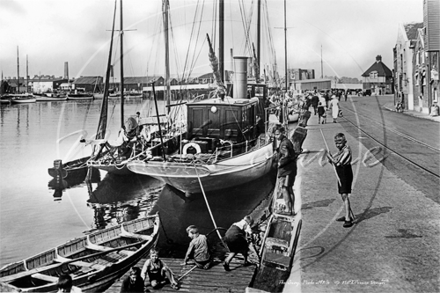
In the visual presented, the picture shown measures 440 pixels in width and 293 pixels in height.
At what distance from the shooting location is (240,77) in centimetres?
2252

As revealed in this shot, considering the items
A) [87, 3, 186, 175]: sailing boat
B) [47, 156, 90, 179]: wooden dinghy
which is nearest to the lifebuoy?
[87, 3, 186, 175]: sailing boat

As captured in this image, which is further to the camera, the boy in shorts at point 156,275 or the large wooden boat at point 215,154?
the large wooden boat at point 215,154

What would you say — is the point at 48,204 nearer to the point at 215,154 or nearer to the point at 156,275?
the point at 215,154

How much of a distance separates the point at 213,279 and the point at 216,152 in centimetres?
853

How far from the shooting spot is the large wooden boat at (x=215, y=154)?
1703 cm

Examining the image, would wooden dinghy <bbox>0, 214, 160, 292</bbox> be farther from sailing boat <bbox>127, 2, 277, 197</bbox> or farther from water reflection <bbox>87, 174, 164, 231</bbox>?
water reflection <bbox>87, 174, 164, 231</bbox>

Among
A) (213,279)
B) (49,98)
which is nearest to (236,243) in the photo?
(213,279)

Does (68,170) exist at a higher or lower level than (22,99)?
lower

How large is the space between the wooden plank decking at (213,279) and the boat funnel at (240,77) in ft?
45.9

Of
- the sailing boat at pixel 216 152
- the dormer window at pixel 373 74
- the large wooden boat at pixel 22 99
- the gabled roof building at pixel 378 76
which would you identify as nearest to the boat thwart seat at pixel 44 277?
the sailing boat at pixel 216 152

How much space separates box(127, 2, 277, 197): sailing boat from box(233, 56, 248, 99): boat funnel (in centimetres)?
176

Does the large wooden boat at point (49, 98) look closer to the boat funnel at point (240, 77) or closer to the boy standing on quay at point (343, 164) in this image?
the boat funnel at point (240, 77)

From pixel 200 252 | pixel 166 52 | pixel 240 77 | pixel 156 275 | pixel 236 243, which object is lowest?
pixel 156 275

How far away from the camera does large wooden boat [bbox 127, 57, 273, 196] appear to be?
1703cm
